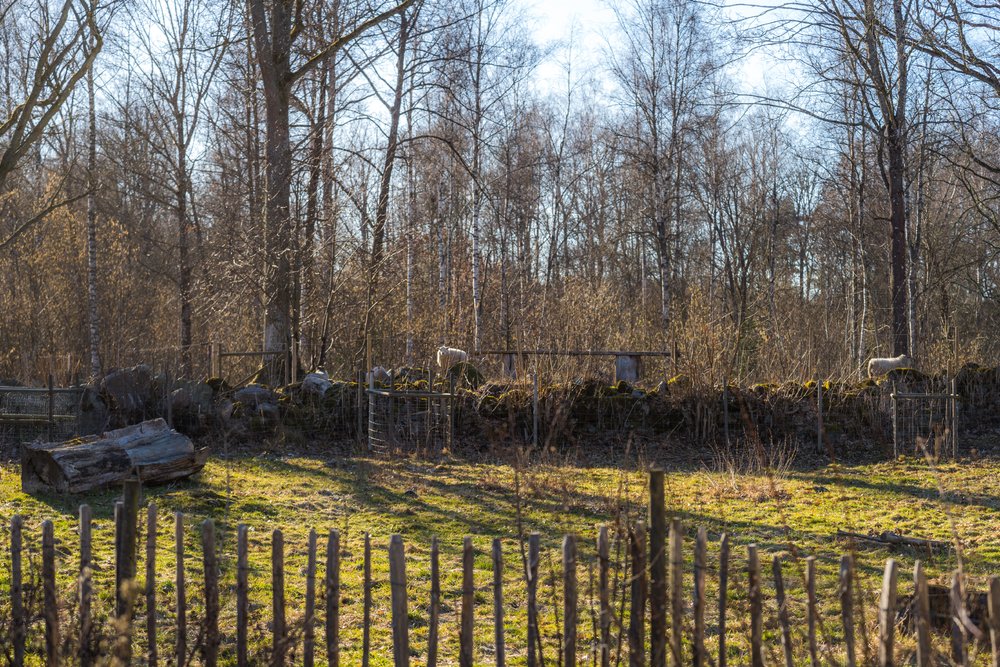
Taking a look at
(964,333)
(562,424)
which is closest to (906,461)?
(562,424)

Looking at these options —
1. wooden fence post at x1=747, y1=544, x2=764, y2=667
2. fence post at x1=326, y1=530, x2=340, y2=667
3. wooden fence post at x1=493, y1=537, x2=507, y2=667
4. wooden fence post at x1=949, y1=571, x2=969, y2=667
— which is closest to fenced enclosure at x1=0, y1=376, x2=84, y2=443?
fence post at x1=326, y1=530, x2=340, y2=667

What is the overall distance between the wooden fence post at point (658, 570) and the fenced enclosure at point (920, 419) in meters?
9.07

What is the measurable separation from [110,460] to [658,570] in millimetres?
6755

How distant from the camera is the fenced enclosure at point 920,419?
11.3m

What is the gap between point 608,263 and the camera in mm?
32281

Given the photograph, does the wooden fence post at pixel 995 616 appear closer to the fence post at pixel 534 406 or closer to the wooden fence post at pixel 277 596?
the wooden fence post at pixel 277 596

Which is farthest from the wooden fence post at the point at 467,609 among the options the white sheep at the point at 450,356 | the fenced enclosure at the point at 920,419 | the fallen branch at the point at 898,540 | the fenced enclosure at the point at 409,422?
the white sheep at the point at 450,356

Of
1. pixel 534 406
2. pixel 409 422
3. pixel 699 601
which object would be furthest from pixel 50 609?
pixel 534 406

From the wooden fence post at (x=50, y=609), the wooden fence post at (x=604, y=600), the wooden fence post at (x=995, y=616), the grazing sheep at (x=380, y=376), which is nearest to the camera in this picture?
the wooden fence post at (x=995, y=616)

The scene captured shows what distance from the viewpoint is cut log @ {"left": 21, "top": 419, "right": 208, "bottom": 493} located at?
829 cm

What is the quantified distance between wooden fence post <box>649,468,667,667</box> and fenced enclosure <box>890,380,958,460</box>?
9.07 metres

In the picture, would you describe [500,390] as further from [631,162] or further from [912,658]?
[631,162]

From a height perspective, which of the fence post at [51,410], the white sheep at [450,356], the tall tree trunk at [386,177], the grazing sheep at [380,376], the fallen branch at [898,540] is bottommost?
the fallen branch at [898,540]

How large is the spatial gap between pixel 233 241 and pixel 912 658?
13.8 meters
